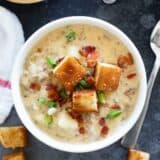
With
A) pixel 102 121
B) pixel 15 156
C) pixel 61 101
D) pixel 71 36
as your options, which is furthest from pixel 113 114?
pixel 15 156

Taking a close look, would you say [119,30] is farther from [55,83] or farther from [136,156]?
[136,156]

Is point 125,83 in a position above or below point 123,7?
below

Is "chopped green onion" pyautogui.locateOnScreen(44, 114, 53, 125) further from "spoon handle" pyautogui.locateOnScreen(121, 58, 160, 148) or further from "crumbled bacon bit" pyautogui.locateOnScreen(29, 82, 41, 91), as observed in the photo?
"spoon handle" pyautogui.locateOnScreen(121, 58, 160, 148)

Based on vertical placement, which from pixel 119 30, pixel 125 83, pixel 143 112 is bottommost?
pixel 143 112

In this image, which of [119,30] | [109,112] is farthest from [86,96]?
[119,30]

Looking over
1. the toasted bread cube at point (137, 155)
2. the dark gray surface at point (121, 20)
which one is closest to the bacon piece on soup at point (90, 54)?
the dark gray surface at point (121, 20)

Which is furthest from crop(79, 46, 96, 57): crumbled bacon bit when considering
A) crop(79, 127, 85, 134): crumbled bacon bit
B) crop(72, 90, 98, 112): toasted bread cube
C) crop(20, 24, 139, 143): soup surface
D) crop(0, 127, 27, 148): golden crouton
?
crop(0, 127, 27, 148): golden crouton

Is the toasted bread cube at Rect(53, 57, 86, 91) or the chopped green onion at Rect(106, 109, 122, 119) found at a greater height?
the toasted bread cube at Rect(53, 57, 86, 91)
